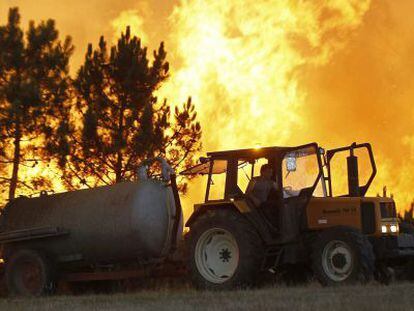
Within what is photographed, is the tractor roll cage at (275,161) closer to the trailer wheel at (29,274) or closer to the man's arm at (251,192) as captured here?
the man's arm at (251,192)

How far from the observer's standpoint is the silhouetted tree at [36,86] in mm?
19922

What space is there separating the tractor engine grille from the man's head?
2.02m

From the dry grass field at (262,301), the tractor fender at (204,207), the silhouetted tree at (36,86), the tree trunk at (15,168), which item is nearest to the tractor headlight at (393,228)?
the dry grass field at (262,301)

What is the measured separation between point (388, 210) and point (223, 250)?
9.83 ft

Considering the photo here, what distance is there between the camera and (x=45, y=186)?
21.1 meters

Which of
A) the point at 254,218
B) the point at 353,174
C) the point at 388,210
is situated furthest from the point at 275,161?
the point at 388,210

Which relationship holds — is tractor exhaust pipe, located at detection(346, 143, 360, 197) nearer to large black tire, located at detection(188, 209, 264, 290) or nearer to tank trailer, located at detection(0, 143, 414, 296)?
tank trailer, located at detection(0, 143, 414, 296)

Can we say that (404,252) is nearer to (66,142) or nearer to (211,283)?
(211,283)

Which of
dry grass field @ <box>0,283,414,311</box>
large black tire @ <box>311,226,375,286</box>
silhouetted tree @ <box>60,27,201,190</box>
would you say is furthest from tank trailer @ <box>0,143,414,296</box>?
silhouetted tree @ <box>60,27,201,190</box>

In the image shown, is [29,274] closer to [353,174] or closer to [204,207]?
[204,207]

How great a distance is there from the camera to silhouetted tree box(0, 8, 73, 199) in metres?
19.9

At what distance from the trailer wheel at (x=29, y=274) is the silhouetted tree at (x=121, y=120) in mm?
6081

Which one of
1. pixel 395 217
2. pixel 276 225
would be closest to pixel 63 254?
pixel 276 225

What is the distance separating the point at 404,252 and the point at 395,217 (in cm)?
75
